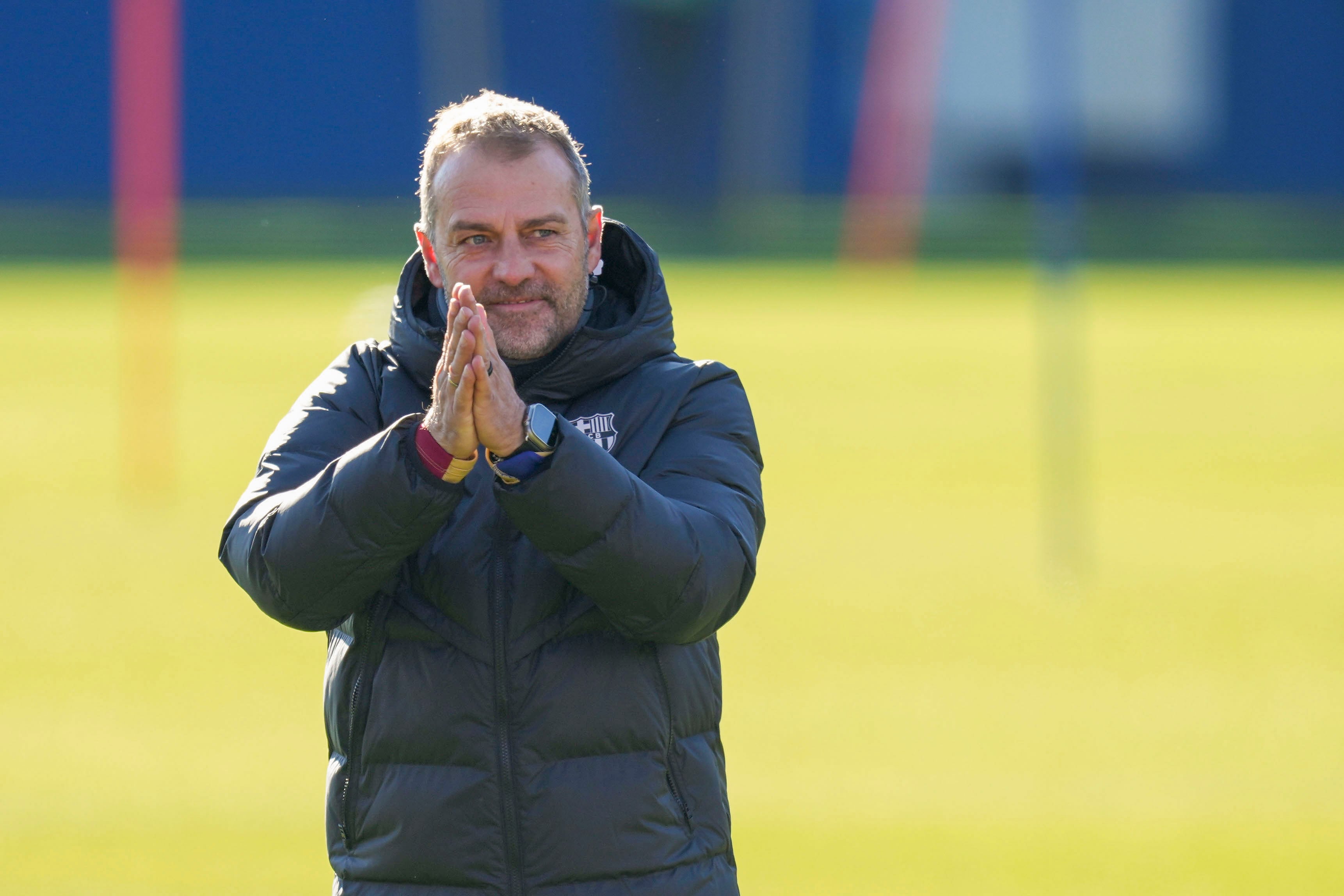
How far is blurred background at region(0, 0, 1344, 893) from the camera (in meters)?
6.53

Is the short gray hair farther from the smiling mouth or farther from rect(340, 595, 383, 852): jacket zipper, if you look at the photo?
rect(340, 595, 383, 852): jacket zipper

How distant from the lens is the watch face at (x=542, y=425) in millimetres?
→ 2463

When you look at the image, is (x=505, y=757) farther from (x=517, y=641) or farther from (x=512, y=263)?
(x=512, y=263)

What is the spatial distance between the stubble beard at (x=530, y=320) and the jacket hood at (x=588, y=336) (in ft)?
0.10

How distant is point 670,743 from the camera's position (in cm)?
267

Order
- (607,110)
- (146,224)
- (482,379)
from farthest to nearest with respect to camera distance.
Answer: (607,110), (146,224), (482,379)

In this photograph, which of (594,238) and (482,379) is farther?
(594,238)

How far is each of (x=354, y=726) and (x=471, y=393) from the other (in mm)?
592

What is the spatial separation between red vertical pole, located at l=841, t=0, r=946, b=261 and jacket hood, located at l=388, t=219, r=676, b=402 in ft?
100

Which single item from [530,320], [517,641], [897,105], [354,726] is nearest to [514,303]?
[530,320]

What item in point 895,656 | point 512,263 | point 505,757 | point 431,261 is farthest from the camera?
point 895,656

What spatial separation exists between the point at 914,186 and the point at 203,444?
22402 mm

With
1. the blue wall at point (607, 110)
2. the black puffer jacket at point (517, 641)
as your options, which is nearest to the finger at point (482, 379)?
the black puffer jacket at point (517, 641)

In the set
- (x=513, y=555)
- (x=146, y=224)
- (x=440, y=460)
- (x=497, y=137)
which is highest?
(x=146, y=224)
